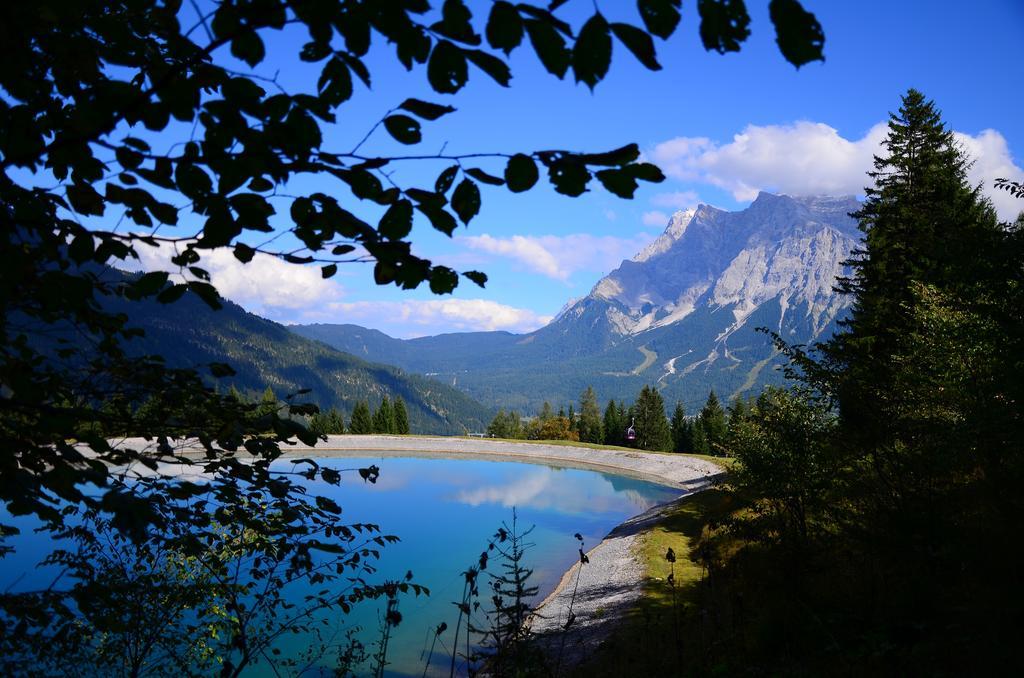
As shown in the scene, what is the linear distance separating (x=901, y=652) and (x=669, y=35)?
12.4ft

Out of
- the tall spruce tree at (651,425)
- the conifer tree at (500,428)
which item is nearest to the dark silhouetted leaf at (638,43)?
the tall spruce tree at (651,425)

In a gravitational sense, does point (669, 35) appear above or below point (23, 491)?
above

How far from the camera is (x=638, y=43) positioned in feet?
4.23

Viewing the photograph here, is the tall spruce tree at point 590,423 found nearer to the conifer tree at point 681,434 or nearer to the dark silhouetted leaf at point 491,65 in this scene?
the conifer tree at point 681,434

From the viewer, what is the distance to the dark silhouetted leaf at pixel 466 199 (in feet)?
5.51

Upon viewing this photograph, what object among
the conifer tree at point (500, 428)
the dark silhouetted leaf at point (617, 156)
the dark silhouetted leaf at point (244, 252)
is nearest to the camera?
the dark silhouetted leaf at point (617, 156)

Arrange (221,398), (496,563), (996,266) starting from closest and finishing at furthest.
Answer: (221,398), (996,266), (496,563)

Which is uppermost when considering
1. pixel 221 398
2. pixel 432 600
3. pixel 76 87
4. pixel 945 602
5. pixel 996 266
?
pixel 996 266

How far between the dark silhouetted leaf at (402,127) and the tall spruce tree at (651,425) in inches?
3153

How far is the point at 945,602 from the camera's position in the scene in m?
4.86

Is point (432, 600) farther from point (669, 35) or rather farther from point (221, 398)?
point (669, 35)

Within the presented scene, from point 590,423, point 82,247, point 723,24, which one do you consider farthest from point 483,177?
point 590,423

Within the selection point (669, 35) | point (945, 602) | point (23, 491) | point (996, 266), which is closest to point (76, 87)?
point (23, 491)

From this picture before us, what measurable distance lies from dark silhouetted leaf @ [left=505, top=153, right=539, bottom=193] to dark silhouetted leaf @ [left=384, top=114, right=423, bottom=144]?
277 millimetres
